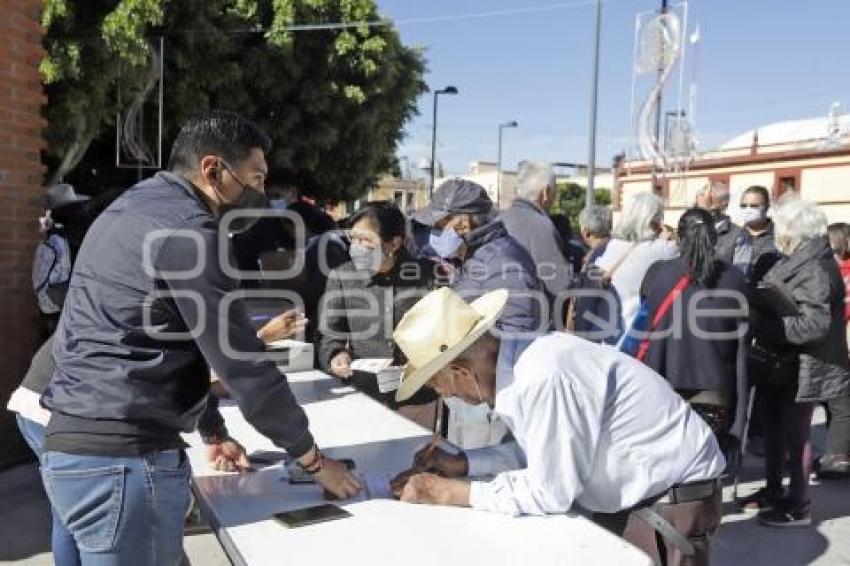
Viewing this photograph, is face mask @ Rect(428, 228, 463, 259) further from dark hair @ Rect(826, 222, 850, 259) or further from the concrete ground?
dark hair @ Rect(826, 222, 850, 259)

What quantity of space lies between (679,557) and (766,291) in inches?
96.4

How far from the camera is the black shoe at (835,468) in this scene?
522 centimetres

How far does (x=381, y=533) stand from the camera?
75.7 inches

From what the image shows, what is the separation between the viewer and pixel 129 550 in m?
1.87

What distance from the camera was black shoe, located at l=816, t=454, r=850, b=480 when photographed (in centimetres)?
522

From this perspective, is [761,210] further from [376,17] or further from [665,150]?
[376,17]

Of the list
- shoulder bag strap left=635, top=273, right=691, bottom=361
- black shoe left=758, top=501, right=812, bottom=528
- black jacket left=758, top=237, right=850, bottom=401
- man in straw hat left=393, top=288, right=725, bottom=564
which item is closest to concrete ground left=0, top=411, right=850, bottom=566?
black shoe left=758, top=501, right=812, bottom=528

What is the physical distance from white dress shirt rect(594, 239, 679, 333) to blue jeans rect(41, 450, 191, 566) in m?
2.98

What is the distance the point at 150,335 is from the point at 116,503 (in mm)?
423

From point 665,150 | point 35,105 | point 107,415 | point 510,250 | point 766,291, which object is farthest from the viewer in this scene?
point 665,150

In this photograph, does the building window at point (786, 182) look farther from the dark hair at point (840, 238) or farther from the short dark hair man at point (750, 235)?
the short dark hair man at point (750, 235)

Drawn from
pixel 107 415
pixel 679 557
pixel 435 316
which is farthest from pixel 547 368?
pixel 107 415

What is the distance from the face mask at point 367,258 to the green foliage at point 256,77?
6.22 meters

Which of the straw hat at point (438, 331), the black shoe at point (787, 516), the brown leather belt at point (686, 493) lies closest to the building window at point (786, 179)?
the black shoe at point (787, 516)
